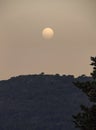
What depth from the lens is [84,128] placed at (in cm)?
4350

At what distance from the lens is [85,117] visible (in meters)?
43.2

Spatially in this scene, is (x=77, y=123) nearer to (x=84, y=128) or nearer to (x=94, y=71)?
(x=84, y=128)

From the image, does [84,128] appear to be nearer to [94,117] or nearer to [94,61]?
[94,117]

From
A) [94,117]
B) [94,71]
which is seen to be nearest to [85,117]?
[94,117]

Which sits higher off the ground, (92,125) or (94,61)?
(94,61)

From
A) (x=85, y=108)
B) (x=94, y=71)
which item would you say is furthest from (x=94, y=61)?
(x=85, y=108)

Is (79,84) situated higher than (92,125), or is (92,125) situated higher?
(79,84)

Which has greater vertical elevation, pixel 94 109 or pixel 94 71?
pixel 94 71

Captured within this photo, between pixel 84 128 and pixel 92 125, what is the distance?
80cm

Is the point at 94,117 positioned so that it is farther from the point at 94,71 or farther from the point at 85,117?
the point at 94,71

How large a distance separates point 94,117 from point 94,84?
96.9 inches

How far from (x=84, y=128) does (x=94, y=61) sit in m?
5.22

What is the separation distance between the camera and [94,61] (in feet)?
146

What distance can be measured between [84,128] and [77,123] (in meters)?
1.17
